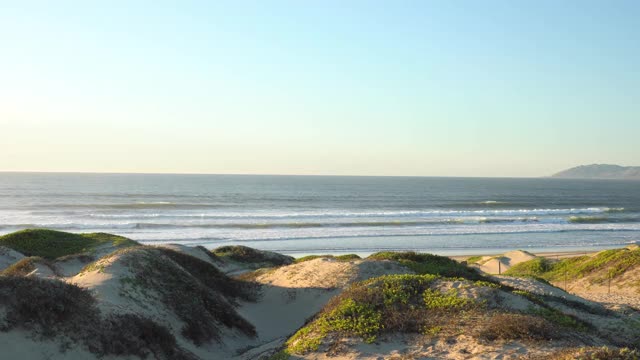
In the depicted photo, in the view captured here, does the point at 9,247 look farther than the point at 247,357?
Yes

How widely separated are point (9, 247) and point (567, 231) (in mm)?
51679

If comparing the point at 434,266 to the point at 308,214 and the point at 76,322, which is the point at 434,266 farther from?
the point at 308,214

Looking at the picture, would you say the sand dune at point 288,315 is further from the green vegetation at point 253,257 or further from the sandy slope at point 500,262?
the sandy slope at point 500,262

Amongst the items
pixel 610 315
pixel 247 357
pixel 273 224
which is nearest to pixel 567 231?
pixel 273 224

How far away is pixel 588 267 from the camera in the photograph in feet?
88.4

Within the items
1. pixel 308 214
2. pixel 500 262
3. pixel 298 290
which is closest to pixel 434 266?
pixel 298 290

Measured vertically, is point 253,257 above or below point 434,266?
below

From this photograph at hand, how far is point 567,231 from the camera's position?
55.1 meters

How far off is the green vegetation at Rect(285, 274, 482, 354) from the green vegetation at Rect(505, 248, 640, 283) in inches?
656

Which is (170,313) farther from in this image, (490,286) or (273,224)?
(273,224)

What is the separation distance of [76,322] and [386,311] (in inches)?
247

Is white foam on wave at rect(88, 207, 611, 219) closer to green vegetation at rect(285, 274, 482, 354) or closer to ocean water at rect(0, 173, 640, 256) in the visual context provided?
ocean water at rect(0, 173, 640, 256)

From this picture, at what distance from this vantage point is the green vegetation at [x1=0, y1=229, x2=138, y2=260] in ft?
85.0

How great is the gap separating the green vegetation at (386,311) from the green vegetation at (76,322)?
2.86m
